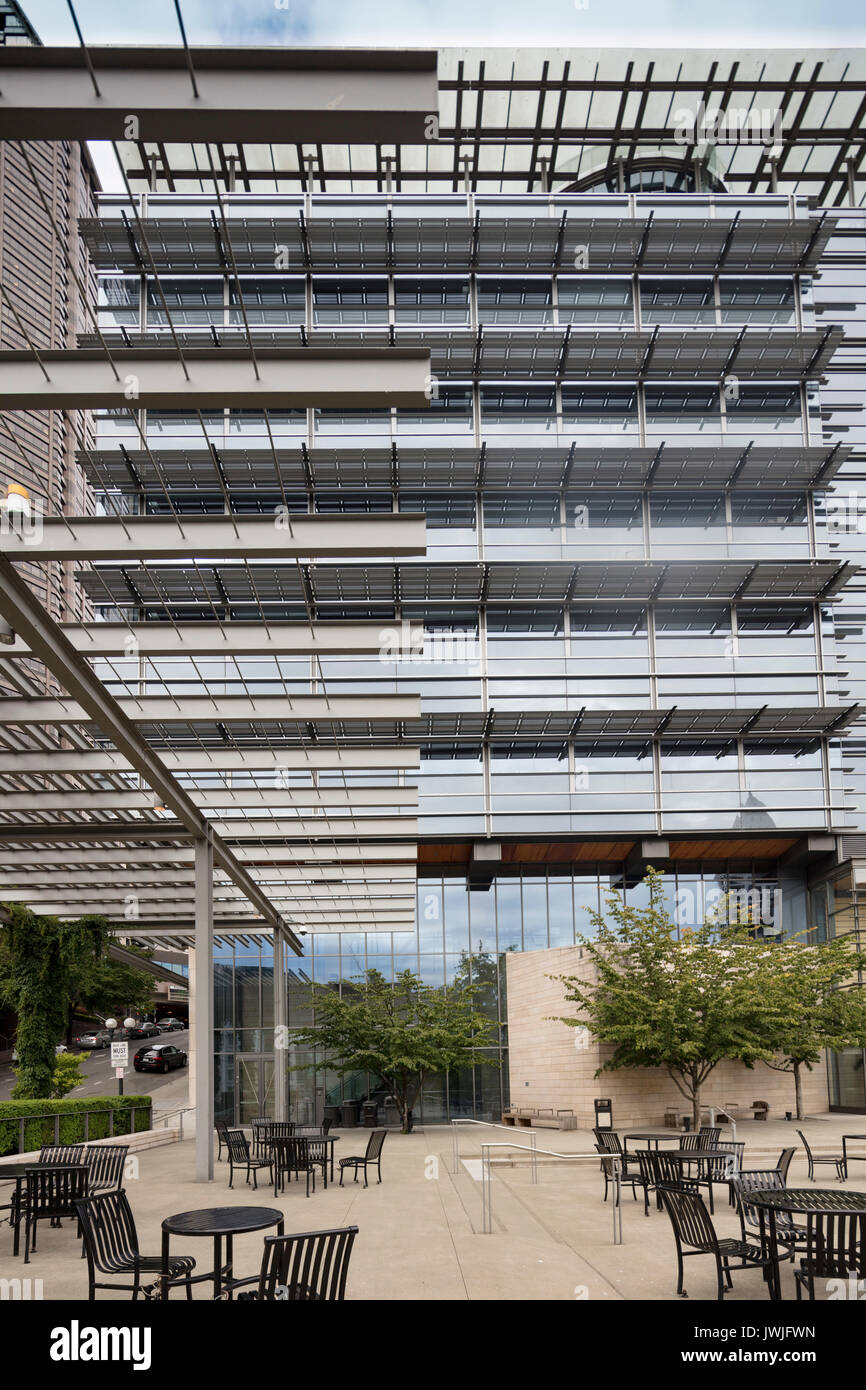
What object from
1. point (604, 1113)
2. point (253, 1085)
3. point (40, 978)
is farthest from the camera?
point (253, 1085)

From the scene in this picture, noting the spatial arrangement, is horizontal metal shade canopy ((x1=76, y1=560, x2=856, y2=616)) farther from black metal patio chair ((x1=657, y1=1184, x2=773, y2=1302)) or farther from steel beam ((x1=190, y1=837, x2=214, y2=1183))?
black metal patio chair ((x1=657, y1=1184, x2=773, y2=1302))

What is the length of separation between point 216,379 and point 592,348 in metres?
28.3

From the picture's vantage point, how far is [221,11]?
6694 centimetres

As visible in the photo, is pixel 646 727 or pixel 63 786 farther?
pixel 646 727

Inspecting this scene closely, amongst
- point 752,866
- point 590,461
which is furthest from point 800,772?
point 590,461

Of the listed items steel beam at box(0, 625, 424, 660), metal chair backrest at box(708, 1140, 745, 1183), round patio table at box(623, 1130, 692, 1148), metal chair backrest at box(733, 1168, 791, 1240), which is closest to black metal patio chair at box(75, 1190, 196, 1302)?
metal chair backrest at box(733, 1168, 791, 1240)

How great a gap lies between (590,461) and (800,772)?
38.4 ft

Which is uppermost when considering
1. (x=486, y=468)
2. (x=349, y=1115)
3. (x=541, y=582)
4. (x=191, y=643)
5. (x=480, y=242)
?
(x=480, y=242)

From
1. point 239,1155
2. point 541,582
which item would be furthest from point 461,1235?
point 541,582

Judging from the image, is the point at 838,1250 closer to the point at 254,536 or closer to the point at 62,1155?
the point at 254,536

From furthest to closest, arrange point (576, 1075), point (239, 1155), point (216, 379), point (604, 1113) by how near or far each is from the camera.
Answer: point (576, 1075), point (604, 1113), point (239, 1155), point (216, 379)

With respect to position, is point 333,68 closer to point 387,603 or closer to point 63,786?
point 63,786

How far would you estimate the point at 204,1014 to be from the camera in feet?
60.2

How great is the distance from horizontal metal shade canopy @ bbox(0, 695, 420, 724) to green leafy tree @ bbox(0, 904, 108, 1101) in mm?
10329
